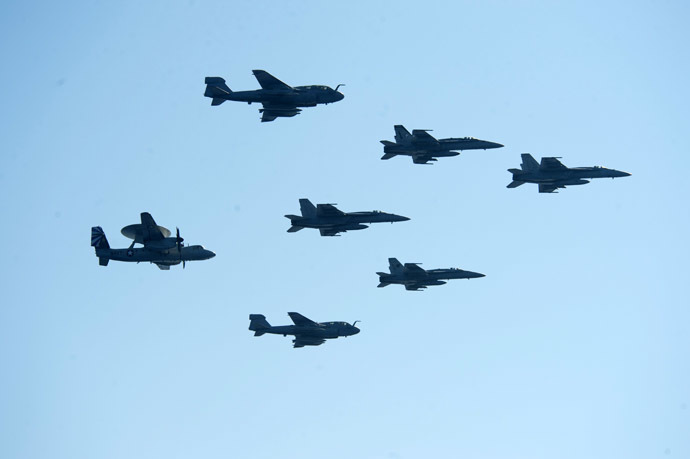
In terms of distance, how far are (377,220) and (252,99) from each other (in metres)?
19.9

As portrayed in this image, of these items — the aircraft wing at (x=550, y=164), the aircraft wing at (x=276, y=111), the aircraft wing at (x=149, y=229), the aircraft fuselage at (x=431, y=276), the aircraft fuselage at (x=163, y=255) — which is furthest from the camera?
the aircraft fuselage at (x=431, y=276)

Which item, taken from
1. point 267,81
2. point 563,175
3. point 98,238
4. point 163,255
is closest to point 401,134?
point 267,81

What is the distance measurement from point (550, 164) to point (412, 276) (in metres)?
21.8

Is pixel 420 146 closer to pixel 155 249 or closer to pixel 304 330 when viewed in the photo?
pixel 304 330

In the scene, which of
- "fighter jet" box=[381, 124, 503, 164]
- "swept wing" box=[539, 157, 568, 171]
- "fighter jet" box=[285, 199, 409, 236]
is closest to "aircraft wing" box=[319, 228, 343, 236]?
"fighter jet" box=[285, 199, 409, 236]

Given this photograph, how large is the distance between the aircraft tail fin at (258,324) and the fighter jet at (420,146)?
24.7 m

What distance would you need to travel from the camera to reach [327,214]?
4737 inches

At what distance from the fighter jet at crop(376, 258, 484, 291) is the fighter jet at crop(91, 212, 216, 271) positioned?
2512 cm

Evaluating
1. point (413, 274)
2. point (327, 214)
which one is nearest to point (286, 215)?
point (327, 214)

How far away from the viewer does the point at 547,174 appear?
5098 inches

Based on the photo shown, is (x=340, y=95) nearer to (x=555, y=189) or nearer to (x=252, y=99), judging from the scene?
(x=252, y=99)

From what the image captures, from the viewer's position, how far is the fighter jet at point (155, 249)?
114 metres

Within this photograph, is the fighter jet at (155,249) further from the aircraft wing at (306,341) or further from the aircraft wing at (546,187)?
the aircraft wing at (546,187)

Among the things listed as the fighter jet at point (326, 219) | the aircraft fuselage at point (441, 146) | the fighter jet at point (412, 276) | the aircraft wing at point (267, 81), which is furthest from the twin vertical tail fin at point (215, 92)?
the fighter jet at point (412, 276)
